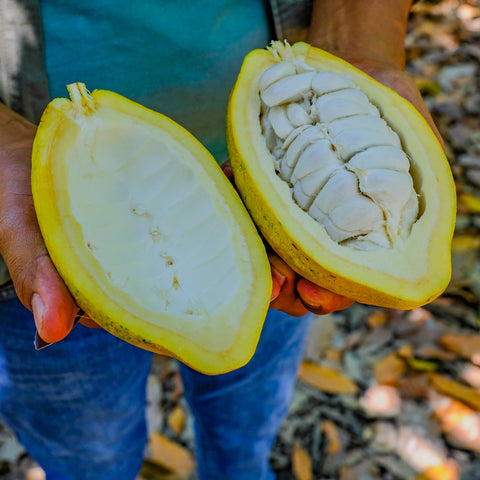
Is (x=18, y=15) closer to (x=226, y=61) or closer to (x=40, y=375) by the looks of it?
(x=226, y=61)

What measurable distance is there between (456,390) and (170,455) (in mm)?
901

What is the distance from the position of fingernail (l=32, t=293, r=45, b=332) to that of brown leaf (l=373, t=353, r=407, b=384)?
50.3 inches

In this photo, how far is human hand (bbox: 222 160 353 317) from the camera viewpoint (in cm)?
87

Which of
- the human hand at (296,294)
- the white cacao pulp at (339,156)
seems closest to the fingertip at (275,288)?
the human hand at (296,294)

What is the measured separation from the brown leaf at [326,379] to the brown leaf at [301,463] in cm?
21

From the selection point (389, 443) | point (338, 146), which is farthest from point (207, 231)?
point (389, 443)

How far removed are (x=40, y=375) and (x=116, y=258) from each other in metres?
0.36

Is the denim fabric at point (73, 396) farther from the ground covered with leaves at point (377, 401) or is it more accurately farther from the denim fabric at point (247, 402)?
the ground covered with leaves at point (377, 401)

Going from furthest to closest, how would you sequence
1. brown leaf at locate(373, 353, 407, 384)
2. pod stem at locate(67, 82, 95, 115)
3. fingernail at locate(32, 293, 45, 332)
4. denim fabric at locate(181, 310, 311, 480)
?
brown leaf at locate(373, 353, 407, 384), denim fabric at locate(181, 310, 311, 480), pod stem at locate(67, 82, 95, 115), fingernail at locate(32, 293, 45, 332)

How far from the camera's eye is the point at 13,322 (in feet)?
3.30

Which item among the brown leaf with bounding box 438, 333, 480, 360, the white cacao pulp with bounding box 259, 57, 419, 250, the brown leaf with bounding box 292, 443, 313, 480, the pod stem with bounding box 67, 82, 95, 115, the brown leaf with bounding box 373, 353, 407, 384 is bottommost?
the brown leaf with bounding box 292, 443, 313, 480

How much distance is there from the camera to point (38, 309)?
73 centimetres

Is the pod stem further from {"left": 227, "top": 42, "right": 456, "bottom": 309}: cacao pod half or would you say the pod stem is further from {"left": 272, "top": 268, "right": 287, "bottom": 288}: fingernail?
{"left": 272, "top": 268, "right": 287, "bottom": 288}: fingernail

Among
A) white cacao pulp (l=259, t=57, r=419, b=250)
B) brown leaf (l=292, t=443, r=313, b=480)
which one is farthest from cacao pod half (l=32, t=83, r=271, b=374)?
brown leaf (l=292, t=443, r=313, b=480)
